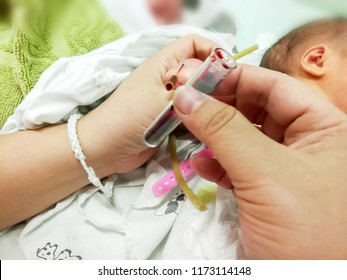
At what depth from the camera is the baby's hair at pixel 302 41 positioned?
2.37 ft

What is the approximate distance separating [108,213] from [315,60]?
0.47 meters

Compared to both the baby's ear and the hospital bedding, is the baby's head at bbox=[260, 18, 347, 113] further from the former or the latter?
the hospital bedding

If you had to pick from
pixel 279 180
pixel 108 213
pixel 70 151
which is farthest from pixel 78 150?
pixel 279 180

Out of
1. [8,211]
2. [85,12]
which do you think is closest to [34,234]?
[8,211]

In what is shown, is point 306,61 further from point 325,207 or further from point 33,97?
point 33,97

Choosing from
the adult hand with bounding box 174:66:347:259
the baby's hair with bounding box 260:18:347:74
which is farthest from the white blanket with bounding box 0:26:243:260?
the baby's hair with bounding box 260:18:347:74

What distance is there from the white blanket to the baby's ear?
0.25 metres

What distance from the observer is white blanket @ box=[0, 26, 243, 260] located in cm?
61

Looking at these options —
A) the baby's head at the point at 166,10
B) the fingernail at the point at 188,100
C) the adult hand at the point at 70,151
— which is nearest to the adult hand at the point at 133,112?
the adult hand at the point at 70,151

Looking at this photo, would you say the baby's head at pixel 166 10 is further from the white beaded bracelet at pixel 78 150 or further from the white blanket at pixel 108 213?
the white beaded bracelet at pixel 78 150

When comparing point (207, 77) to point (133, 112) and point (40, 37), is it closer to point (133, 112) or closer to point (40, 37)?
point (133, 112)

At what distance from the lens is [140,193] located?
0.72 m

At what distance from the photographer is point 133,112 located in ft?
2.13

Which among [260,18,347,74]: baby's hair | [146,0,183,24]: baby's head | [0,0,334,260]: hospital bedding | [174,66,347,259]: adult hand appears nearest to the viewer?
[174,66,347,259]: adult hand
